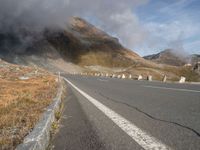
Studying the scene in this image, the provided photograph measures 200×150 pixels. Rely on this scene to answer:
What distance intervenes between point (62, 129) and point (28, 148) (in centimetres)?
239

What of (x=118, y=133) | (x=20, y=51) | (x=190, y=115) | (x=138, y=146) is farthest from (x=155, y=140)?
(x=20, y=51)

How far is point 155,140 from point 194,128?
118 centimetres

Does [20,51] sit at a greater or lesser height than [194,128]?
greater

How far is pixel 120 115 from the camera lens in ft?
23.1

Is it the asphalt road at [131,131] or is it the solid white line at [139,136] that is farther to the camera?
the asphalt road at [131,131]

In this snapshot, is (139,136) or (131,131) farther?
(131,131)

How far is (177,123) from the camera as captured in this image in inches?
225

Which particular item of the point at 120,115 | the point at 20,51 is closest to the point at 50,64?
the point at 20,51

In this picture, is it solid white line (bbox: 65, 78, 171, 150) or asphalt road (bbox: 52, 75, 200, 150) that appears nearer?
solid white line (bbox: 65, 78, 171, 150)

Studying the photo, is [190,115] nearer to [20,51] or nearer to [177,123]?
[177,123]

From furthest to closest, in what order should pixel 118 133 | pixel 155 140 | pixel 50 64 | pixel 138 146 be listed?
pixel 50 64 < pixel 118 133 < pixel 155 140 < pixel 138 146

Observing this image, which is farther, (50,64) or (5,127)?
(50,64)

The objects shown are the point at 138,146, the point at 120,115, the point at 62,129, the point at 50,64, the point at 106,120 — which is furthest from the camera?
the point at 50,64

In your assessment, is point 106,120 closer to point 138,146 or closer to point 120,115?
point 120,115
